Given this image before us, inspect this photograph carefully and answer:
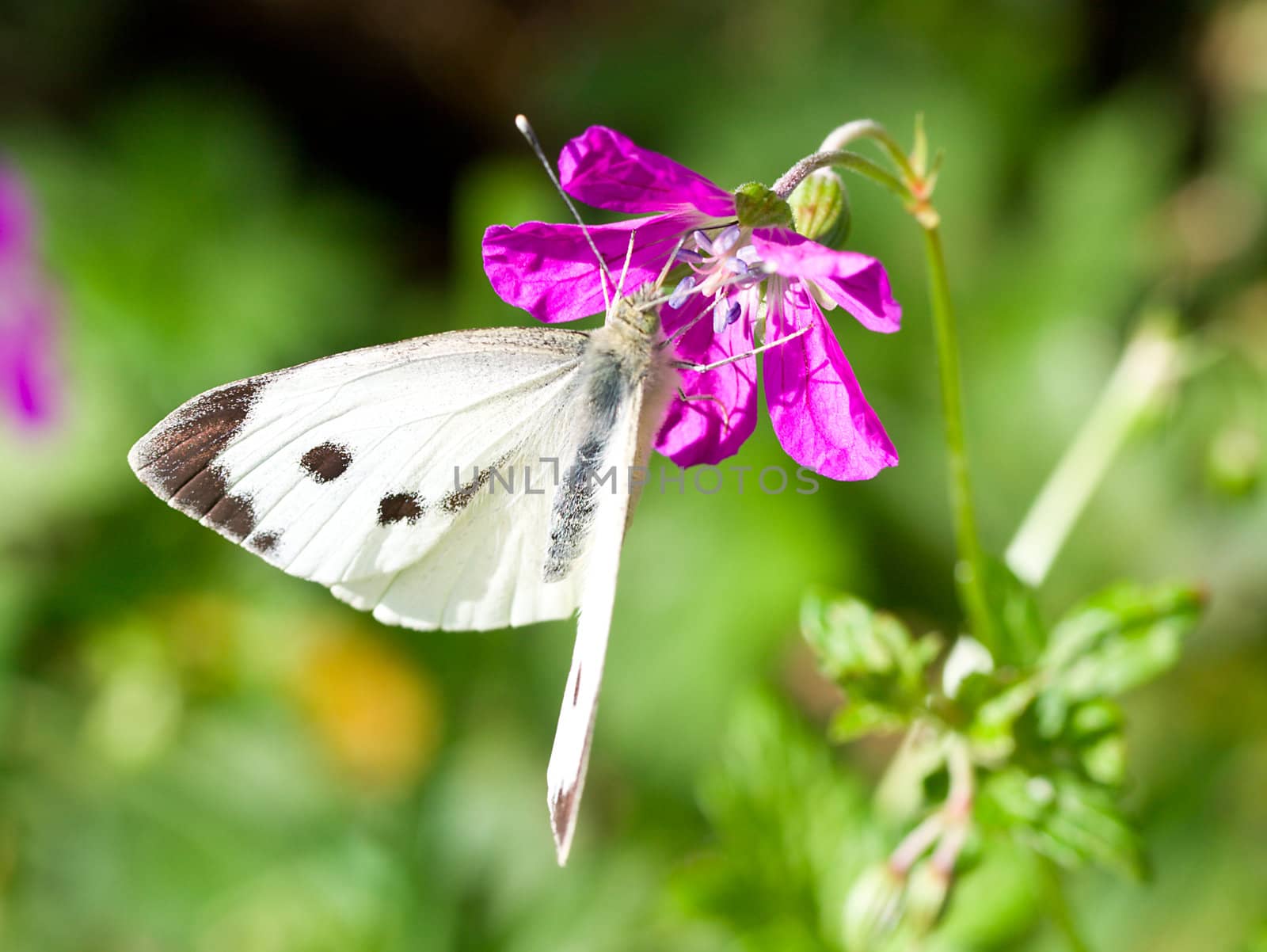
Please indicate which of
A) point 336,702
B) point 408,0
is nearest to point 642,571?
point 336,702

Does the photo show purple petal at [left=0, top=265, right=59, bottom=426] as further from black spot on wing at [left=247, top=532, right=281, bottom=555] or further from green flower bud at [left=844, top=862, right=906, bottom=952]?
green flower bud at [left=844, top=862, right=906, bottom=952]

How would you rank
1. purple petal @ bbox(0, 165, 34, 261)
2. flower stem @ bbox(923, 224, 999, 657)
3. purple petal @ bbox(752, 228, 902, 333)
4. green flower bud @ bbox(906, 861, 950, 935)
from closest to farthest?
1. purple petal @ bbox(752, 228, 902, 333)
2. flower stem @ bbox(923, 224, 999, 657)
3. green flower bud @ bbox(906, 861, 950, 935)
4. purple petal @ bbox(0, 165, 34, 261)

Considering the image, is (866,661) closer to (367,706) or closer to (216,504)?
(216,504)

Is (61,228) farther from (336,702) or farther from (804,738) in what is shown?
(804,738)

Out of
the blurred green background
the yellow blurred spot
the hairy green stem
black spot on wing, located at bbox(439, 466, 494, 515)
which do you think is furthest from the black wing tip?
the yellow blurred spot

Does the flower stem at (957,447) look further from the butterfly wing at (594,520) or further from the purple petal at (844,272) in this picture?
the butterfly wing at (594,520)

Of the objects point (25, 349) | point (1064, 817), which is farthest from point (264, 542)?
→ point (25, 349)
